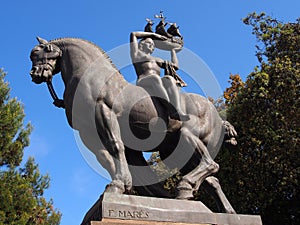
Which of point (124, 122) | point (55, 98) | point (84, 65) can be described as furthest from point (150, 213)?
point (55, 98)

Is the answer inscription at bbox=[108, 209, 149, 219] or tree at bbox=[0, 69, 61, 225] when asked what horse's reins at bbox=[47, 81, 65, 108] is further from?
tree at bbox=[0, 69, 61, 225]

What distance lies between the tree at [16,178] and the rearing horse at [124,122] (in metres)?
7.71

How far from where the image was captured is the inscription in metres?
5.71

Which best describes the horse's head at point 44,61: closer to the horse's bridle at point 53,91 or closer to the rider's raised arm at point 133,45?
the horse's bridle at point 53,91

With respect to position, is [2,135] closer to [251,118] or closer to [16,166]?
[16,166]

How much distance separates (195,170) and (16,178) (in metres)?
9.48

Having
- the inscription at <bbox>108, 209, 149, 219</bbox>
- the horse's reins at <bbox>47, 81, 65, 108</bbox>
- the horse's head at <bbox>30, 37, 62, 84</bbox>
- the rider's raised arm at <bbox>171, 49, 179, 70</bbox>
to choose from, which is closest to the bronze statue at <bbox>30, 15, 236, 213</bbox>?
the horse's head at <bbox>30, 37, 62, 84</bbox>

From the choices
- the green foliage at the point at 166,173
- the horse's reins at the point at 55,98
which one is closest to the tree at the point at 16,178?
the green foliage at the point at 166,173

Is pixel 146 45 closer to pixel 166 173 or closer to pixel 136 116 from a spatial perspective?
pixel 136 116

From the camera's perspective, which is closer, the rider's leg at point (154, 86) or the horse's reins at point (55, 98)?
the rider's leg at point (154, 86)

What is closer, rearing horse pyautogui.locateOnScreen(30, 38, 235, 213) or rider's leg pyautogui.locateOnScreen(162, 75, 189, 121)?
rearing horse pyautogui.locateOnScreen(30, 38, 235, 213)

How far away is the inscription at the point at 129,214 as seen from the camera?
18.7 feet

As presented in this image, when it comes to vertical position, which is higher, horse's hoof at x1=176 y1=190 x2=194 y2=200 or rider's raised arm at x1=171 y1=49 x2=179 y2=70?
rider's raised arm at x1=171 y1=49 x2=179 y2=70

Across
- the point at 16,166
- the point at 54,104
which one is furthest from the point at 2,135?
the point at 54,104
